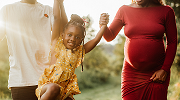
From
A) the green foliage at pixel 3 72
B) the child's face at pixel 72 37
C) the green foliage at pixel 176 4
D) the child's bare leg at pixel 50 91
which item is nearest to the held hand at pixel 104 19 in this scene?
the child's face at pixel 72 37

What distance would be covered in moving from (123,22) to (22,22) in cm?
132

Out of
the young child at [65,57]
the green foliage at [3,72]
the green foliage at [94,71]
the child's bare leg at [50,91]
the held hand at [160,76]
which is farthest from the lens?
the green foliage at [94,71]

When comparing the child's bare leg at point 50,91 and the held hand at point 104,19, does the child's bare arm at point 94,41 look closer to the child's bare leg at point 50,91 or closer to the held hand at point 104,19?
the held hand at point 104,19

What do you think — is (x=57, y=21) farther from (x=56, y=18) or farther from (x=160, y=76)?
(x=160, y=76)

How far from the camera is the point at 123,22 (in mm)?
2633

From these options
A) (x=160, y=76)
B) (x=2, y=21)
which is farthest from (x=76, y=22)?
(x=160, y=76)

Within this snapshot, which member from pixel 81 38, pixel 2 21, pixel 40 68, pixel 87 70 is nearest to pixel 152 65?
pixel 81 38

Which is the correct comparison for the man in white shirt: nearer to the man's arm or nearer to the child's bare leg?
the man's arm

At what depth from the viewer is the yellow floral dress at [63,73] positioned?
2.08 metres

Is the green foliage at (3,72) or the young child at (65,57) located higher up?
the young child at (65,57)

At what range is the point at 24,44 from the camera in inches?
91.4

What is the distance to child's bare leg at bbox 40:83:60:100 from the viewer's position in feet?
6.10

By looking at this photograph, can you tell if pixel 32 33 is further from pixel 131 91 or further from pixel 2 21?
pixel 131 91

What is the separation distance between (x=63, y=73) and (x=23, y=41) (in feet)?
2.17
